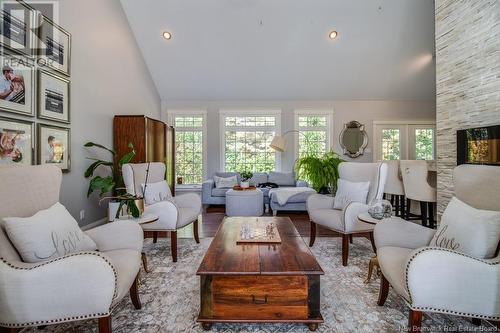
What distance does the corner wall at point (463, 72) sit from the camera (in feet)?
7.48

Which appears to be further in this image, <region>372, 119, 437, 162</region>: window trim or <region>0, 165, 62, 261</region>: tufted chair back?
<region>372, 119, 437, 162</region>: window trim

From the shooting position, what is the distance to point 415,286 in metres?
Result: 1.31

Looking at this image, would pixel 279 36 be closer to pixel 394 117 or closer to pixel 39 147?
pixel 394 117

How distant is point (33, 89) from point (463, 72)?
14.5ft

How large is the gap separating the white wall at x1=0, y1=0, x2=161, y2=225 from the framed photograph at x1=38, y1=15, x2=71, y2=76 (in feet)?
0.46

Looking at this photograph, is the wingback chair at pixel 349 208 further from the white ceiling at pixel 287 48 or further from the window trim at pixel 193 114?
the window trim at pixel 193 114

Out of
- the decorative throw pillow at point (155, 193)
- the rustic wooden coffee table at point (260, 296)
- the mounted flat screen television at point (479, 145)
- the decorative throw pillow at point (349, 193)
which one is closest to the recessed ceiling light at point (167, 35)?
the decorative throw pillow at point (155, 193)

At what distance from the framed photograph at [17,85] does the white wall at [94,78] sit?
707 millimetres

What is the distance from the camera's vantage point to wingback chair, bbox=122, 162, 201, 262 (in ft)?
8.88

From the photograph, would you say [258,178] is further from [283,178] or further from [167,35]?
[167,35]

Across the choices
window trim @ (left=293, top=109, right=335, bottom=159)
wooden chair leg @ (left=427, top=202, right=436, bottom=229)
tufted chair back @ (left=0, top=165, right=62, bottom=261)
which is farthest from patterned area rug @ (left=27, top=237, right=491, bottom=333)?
window trim @ (left=293, top=109, right=335, bottom=159)

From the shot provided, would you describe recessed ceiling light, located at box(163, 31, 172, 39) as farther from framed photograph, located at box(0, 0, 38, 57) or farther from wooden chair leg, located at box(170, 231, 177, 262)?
wooden chair leg, located at box(170, 231, 177, 262)

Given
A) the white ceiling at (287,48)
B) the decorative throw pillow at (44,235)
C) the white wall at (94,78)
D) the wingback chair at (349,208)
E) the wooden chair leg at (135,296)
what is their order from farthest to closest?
the white ceiling at (287,48), the white wall at (94,78), the wingback chair at (349,208), the wooden chair leg at (135,296), the decorative throw pillow at (44,235)

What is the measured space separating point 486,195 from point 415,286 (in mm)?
779
